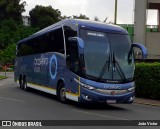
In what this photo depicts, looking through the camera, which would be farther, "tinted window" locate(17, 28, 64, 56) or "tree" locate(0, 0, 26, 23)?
"tree" locate(0, 0, 26, 23)

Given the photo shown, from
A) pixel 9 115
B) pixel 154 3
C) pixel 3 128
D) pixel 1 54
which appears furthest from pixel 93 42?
pixel 1 54

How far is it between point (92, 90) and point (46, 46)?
633 cm

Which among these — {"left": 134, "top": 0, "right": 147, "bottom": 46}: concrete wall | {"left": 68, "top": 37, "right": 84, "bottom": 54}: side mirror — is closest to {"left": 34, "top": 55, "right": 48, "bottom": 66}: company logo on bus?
{"left": 68, "top": 37, "right": 84, "bottom": 54}: side mirror

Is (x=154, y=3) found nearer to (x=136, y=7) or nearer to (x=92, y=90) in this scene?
(x=136, y=7)

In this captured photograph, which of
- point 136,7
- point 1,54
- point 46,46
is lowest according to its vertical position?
point 1,54

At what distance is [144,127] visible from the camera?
1200 cm

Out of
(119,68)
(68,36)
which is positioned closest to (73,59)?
(68,36)

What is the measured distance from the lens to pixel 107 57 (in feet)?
55.4

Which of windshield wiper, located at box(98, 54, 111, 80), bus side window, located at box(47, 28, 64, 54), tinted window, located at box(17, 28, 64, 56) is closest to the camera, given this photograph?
windshield wiper, located at box(98, 54, 111, 80)

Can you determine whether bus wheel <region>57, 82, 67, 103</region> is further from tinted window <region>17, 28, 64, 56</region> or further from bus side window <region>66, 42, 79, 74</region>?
tinted window <region>17, 28, 64, 56</region>

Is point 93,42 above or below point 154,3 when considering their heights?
below

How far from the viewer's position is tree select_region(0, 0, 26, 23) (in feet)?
297

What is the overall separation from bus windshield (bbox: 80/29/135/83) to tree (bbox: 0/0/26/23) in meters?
75.0

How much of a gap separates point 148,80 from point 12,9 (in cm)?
7123
